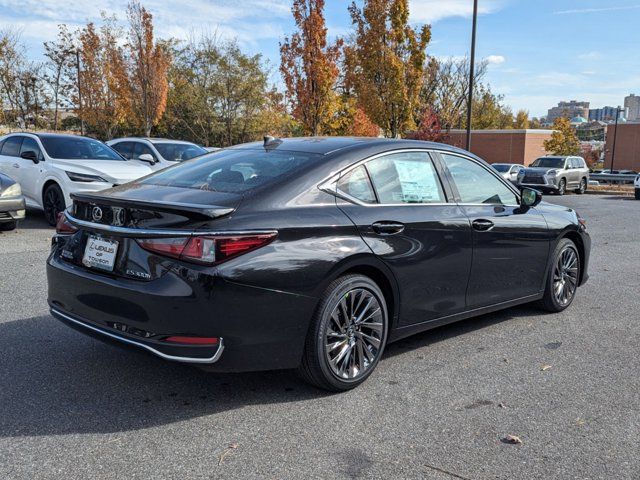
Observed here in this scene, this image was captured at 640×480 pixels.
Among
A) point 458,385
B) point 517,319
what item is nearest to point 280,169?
point 458,385

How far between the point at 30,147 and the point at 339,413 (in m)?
9.76

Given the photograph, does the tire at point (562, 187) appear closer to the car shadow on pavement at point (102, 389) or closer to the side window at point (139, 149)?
the side window at point (139, 149)

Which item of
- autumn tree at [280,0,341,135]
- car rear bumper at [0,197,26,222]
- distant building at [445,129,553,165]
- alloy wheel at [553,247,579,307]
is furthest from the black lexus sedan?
distant building at [445,129,553,165]

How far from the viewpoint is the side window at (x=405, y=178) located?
4168 mm

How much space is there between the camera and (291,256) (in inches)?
135

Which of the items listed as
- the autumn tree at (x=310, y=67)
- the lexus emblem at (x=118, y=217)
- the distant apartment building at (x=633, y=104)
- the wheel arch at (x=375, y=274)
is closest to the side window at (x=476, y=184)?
the wheel arch at (x=375, y=274)

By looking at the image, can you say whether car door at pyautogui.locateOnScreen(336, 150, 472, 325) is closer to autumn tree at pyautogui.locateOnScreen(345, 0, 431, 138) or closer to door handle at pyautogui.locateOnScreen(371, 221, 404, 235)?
door handle at pyautogui.locateOnScreen(371, 221, 404, 235)

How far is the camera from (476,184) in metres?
4.94

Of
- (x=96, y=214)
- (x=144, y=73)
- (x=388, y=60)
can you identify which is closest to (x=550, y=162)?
(x=388, y=60)

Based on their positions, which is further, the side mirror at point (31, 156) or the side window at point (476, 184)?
the side mirror at point (31, 156)

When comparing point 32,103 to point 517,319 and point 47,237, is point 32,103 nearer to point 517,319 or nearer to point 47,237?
point 47,237

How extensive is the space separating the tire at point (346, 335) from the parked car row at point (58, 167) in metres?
7.28

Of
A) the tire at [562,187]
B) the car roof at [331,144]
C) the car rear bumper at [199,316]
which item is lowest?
the tire at [562,187]

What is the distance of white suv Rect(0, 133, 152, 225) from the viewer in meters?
10.2
